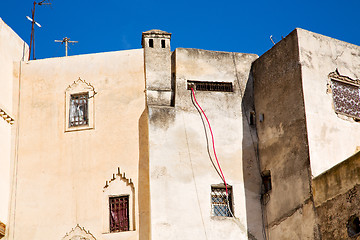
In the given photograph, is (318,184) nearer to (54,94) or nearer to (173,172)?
(173,172)

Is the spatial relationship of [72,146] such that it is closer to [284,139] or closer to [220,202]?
[220,202]

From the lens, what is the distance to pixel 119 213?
1878 centimetres

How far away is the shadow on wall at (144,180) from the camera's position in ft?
60.7

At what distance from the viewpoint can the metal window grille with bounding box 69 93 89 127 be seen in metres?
19.8

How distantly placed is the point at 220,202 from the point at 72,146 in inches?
162

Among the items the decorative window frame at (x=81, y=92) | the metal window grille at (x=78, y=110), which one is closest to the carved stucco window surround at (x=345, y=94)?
the decorative window frame at (x=81, y=92)

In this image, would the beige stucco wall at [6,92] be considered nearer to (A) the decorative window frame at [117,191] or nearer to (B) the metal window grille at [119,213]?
(A) the decorative window frame at [117,191]

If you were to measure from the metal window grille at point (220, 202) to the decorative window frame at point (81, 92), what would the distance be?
12.0ft

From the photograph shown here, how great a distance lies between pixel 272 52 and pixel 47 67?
6.09 m

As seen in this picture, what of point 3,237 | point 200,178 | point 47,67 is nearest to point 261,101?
point 200,178

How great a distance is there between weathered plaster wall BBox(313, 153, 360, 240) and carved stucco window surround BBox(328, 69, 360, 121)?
8.30 ft

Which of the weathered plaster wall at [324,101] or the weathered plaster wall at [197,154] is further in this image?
the weathered plaster wall at [197,154]

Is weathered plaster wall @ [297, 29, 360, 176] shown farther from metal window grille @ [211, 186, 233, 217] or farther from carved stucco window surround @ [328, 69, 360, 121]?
metal window grille @ [211, 186, 233, 217]

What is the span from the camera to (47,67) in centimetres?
2041
